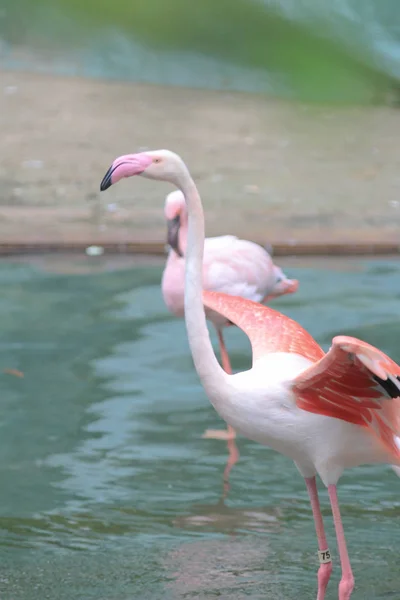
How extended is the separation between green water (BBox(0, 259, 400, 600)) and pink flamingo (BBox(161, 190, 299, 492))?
19.0 inches

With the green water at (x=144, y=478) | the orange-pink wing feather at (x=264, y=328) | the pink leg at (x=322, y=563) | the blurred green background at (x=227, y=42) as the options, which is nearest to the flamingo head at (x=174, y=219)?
the green water at (x=144, y=478)

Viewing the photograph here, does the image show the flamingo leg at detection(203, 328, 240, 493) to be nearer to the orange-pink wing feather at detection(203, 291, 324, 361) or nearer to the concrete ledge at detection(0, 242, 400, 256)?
the orange-pink wing feather at detection(203, 291, 324, 361)

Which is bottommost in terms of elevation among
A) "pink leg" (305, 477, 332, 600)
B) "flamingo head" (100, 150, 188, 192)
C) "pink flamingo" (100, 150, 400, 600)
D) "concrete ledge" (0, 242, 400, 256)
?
"concrete ledge" (0, 242, 400, 256)

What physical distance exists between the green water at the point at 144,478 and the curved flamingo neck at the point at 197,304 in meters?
0.93

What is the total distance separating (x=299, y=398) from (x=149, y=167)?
0.96 m

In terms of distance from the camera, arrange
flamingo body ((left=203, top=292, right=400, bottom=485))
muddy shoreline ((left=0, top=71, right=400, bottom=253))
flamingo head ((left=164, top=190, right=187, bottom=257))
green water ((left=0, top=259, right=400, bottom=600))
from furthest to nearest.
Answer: muddy shoreline ((left=0, top=71, right=400, bottom=253)) < flamingo head ((left=164, top=190, right=187, bottom=257)) < green water ((left=0, top=259, right=400, bottom=600)) < flamingo body ((left=203, top=292, right=400, bottom=485))

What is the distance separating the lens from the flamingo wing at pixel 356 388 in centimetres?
377

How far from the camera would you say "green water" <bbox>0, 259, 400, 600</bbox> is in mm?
4832

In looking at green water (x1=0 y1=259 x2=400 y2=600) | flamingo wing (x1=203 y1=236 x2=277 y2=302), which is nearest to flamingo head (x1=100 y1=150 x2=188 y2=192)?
green water (x1=0 y1=259 x2=400 y2=600)

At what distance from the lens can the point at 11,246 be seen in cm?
1013

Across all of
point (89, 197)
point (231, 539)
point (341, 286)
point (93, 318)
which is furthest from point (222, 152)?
point (231, 539)

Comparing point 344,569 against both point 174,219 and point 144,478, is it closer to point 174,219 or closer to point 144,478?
point 144,478

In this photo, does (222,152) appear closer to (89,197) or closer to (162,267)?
(89,197)

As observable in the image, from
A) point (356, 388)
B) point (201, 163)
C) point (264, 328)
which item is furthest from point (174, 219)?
point (201, 163)
